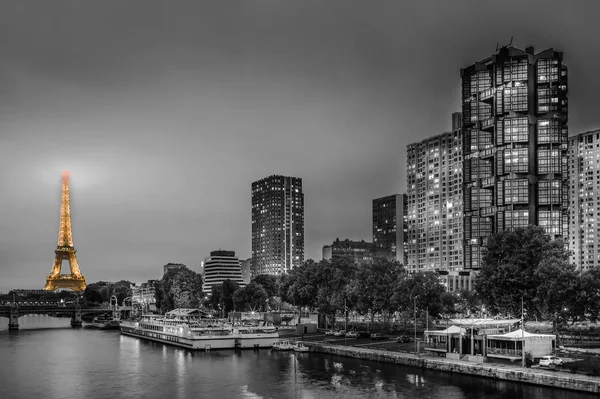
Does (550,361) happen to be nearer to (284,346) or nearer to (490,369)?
(490,369)

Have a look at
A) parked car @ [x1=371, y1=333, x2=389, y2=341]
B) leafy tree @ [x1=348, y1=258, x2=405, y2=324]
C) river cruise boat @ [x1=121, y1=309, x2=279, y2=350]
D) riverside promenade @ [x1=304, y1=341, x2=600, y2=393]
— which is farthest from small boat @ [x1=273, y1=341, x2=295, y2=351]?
leafy tree @ [x1=348, y1=258, x2=405, y2=324]

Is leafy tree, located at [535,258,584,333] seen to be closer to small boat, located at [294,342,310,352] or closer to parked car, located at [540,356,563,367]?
parked car, located at [540,356,563,367]

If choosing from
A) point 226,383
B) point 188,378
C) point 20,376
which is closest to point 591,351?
point 226,383

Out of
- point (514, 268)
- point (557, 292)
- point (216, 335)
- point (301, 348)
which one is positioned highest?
point (514, 268)

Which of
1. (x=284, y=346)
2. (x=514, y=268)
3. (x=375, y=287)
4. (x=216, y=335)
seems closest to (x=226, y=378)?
(x=284, y=346)

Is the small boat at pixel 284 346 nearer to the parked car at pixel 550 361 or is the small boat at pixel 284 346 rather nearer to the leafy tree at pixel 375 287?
the leafy tree at pixel 375 287

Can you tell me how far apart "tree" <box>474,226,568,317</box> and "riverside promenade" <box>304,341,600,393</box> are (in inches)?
904

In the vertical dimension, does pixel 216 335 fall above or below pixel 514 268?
below

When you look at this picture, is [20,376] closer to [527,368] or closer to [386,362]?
[386,362]

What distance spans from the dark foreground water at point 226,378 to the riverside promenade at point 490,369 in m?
0.91

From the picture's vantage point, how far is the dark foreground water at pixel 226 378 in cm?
7225

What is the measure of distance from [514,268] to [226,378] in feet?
166

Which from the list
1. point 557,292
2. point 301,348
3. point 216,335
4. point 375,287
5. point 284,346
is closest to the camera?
point 557,292

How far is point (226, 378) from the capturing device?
278ft
